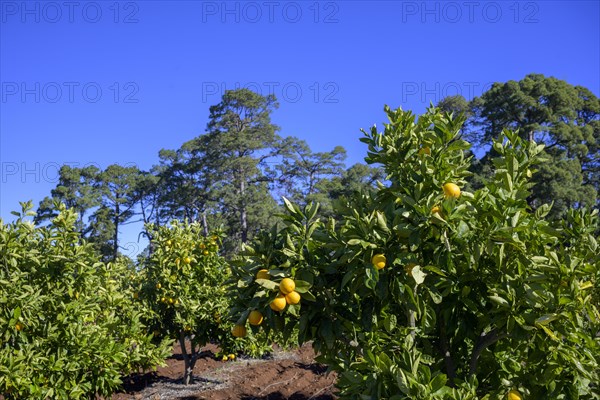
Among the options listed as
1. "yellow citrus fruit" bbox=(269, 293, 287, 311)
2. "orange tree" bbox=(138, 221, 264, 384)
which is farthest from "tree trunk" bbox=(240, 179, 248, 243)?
"yellow citrus fruit" bbox=(269, 293, 287, 311)

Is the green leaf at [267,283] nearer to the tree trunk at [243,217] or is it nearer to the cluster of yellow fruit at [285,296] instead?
the cluster of yellow fruit at [285,296]

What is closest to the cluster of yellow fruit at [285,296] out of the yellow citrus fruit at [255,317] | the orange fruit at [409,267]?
the yellow citrus fruit at [255,317]

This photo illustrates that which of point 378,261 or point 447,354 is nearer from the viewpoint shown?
point 378,261

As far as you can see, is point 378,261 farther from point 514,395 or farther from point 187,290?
point 187,290

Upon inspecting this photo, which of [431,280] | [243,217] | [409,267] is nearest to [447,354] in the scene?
[431,280]

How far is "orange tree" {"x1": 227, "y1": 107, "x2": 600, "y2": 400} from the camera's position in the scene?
7.48ft

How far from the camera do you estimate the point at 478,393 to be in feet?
8.96

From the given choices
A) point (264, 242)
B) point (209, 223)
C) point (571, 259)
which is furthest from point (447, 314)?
point (209, 223)

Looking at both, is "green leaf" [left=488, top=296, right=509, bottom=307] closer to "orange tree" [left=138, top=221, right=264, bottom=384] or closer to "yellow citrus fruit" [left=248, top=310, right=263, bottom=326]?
"yellow citrus fruit" [left=248, top=310, right=263, bottom=326]

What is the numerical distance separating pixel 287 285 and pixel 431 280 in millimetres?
682

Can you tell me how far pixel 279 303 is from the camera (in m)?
2.29

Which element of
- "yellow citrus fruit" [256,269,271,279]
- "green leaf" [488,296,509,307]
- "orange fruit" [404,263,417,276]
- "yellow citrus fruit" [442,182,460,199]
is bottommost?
"green leaf" [488,296,509,307]

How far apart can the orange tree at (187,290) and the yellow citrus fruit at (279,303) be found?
5336mm

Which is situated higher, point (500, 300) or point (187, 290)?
point (187, 290)
